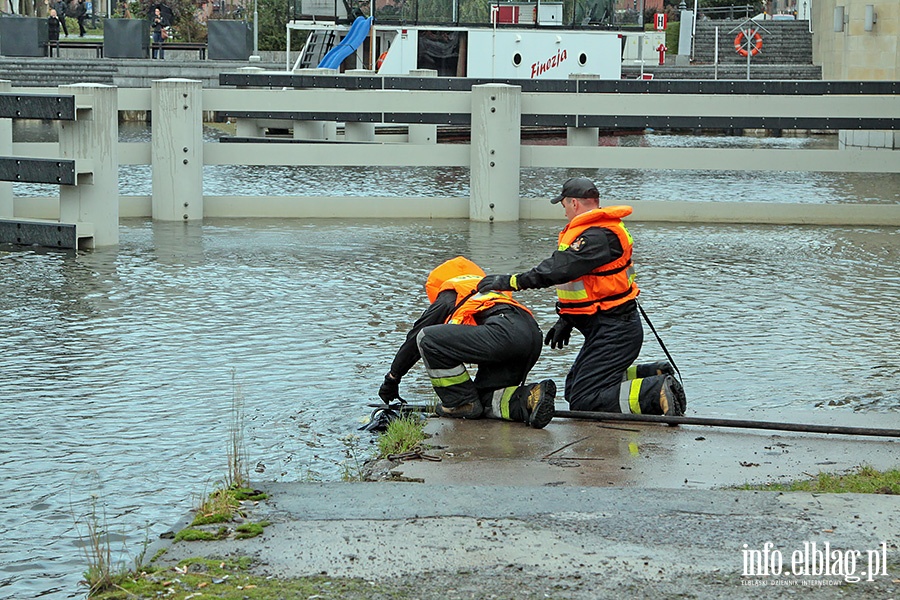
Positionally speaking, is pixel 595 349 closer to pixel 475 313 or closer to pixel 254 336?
pixel 475 313

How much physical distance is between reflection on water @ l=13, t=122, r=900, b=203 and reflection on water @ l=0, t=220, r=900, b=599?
3212 mm

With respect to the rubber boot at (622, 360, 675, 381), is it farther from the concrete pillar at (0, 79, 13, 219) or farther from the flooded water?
the concrete pillar at (0, 79, 13, 219)

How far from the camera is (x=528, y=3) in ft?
82.4

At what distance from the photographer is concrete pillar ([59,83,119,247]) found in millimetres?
11500

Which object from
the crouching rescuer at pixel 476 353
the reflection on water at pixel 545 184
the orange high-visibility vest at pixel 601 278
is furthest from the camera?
the reflection on water at pixel 545 184

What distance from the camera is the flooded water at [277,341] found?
5.79m

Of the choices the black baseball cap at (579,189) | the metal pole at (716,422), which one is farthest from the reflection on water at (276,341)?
the black baseball cap at (579,189)

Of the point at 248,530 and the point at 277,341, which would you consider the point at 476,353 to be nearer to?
the point at 248,530

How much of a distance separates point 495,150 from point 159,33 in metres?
33.7

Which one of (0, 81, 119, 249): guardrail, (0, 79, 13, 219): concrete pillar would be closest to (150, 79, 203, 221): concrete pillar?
(0, 79, 13, 219): concrete pillar

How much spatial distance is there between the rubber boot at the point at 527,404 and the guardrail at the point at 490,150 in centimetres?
738

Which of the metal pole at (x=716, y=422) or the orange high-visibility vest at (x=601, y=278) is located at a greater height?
the orange high-visibility vest at (x=601, y=278)

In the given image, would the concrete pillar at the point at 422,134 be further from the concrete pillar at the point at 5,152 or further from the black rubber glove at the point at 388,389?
the black rubber glove at the point at 388,389

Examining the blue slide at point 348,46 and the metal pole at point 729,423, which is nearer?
the metal pole at point 729,423
